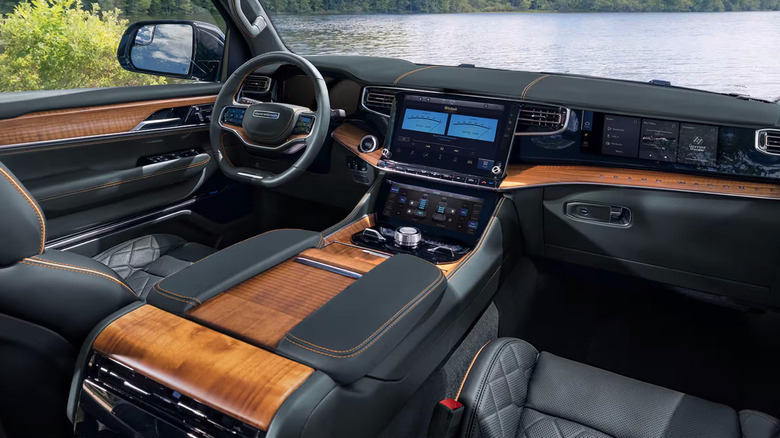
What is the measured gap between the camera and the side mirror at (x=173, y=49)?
2842 millimetres

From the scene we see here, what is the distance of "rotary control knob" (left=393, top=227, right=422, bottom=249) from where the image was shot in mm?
1911

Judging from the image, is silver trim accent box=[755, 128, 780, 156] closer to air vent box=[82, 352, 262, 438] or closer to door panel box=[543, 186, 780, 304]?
door panel box=[543, 186, 780, 304]

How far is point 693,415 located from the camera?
1301 mm

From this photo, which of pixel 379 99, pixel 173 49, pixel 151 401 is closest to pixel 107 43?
pixel 173 49

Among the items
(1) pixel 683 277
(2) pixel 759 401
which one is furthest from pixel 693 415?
(2) pixel 759 401

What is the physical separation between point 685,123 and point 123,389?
180 centimetres

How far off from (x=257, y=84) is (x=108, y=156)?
2.54 ft

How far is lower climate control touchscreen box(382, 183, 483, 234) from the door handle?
34 cm

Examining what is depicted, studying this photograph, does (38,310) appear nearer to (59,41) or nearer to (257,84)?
(257,84)

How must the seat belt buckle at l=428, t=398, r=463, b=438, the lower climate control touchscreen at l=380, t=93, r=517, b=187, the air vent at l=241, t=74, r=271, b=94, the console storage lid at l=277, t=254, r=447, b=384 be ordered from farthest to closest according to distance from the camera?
the air vent at l=241, t=74, r=271, b=94, the lower climate control touchscreen at l=380, t=93, r=517, b=187, the seat belt buckle at l=428, t=398, r=463, b=438, the console storage lid at l=277, t=254, r=447, b=384

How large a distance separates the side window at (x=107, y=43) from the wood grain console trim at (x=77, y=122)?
215 millimetres

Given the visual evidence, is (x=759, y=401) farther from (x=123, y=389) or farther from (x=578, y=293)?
(x=123, y=389)

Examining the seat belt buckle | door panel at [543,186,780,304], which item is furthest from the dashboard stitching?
the seat belt buckle

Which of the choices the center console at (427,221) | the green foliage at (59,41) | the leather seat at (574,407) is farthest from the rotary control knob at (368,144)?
the green foliage at (59,41)
